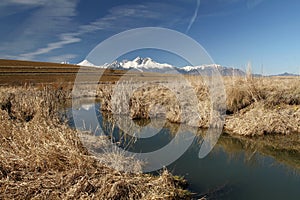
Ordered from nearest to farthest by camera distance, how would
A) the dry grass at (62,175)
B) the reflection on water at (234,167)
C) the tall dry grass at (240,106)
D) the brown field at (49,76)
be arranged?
the dry grass at (62,175) < the reflection on water at (234,167) < the tall dry grass at (240,106) < the brown field at (49,76)

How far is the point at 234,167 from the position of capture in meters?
6.65

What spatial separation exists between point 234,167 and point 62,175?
4.12 meters

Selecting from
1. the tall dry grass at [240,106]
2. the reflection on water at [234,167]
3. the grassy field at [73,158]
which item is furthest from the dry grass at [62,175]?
the tall dry grass at [240,106]

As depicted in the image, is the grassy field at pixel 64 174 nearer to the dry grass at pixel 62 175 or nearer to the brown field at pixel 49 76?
the dry grass at pixel 62 175

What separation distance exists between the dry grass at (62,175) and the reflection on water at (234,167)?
0.79 metres

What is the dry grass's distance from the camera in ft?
13.8

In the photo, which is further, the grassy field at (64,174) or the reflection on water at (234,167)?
the reflection on water at (234,167)

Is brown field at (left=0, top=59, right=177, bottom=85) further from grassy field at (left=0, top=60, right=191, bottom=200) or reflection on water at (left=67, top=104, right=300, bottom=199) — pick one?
grassy field at (left=0, top=60, right=191, bottom=200)

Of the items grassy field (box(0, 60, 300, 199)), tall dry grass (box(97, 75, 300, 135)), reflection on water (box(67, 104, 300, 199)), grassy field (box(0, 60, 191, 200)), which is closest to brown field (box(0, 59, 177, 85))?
tall dry grass (box(97, 75, 300, 135))

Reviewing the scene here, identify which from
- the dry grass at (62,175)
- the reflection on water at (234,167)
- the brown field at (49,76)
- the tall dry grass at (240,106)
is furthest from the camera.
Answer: the brown field at (49,76)

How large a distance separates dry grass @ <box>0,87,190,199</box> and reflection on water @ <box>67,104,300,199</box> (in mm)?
791

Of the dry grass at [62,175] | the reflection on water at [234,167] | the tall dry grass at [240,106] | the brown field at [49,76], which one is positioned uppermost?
the brown field at [49,76]

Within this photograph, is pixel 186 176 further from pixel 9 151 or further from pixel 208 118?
pixel 208 118

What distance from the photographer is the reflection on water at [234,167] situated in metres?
5.26
